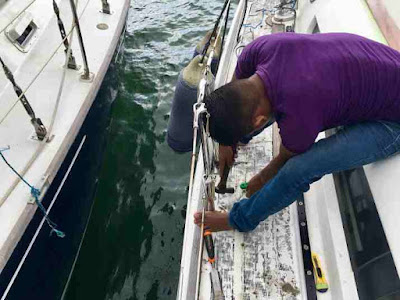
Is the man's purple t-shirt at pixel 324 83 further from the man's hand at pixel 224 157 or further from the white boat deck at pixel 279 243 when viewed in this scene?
the man's hand at pixel 224 157

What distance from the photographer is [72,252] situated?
10.5ft

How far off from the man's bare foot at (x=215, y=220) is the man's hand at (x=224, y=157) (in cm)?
36

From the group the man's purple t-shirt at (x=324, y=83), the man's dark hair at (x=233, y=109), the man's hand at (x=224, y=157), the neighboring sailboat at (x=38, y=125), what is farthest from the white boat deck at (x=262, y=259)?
the neighboring sailboat at (x=38, y=125)

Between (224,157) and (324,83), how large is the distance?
3.08 ft

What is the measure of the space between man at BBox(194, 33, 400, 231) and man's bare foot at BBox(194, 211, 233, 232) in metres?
0.34

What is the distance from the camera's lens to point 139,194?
4.05 metres

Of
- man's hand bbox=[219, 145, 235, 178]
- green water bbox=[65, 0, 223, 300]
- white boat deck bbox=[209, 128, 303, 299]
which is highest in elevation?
man's hand bbox=[219, 145, 235, 178]

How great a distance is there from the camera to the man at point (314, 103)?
72.8 inches

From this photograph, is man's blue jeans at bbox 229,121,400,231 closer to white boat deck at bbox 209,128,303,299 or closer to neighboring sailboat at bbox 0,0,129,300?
white boat deck at bbox 209,128,303,299

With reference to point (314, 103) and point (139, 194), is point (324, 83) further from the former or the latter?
point (139, 194)

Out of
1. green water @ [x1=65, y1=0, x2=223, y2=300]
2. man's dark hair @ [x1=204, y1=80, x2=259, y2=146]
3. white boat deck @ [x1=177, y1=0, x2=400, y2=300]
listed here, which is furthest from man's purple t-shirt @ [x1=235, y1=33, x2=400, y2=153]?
green water @ [x1=65, y1=0, x2=223, y2=300]

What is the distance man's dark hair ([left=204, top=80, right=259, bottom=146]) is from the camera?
6.00 feet

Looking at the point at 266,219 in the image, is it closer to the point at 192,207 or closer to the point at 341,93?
the point at 192,207

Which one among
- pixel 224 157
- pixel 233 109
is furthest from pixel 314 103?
pixel 224 157
